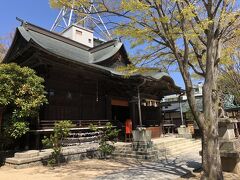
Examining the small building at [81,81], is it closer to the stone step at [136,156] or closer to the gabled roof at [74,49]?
the gabled roof at [74,49]

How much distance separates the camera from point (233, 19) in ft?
27.2

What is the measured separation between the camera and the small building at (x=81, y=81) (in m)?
14.1

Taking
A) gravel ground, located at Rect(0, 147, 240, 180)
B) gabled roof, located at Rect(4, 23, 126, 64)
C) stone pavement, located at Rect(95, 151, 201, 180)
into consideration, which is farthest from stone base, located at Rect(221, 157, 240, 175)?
gabled roof, located at Rect(4, 23, 126, 64)

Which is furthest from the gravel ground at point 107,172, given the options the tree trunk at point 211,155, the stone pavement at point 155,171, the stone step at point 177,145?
the stone step at point 177,145

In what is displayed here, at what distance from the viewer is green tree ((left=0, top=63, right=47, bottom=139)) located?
11.4m

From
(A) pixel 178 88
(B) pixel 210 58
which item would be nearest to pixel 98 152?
(B) pixel 210 58

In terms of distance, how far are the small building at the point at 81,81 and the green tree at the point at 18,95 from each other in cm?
153

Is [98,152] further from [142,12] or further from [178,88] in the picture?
[178,88]

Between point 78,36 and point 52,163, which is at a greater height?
point 78,36

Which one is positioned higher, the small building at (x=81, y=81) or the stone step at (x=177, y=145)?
the small building at (x=81, y=81)

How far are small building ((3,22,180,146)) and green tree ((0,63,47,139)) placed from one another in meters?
1.53

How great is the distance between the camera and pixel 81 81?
16625mm

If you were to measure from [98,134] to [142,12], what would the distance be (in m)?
9.74

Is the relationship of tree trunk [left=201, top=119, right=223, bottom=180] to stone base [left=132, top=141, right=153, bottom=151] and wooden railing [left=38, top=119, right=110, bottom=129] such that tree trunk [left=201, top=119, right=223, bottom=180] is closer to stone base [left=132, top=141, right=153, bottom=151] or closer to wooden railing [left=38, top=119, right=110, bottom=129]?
stone base [left=132, top=141, right=153, bottom=151]
